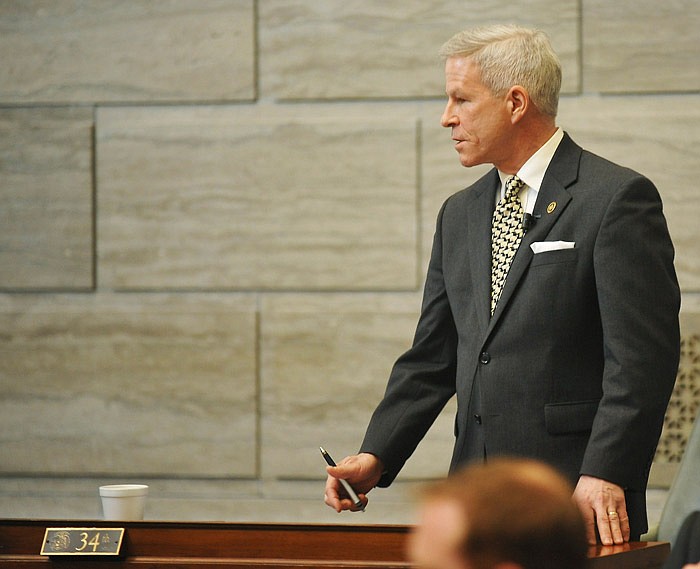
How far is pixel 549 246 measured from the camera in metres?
2.41

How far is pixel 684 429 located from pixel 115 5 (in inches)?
100

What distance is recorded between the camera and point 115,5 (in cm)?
431

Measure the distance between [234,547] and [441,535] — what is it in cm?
160

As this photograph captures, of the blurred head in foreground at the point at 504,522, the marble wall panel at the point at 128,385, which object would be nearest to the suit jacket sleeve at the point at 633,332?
the blurred head in foreground at the point at 504,522

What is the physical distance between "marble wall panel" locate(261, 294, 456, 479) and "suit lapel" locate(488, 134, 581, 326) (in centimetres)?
169

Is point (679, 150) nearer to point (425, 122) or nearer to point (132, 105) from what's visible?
point (425, 122)

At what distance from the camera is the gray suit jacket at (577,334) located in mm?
2260

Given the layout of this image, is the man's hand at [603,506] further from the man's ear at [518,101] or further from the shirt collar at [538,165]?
the man's ear at [518,101]

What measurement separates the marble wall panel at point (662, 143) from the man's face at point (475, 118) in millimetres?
1524

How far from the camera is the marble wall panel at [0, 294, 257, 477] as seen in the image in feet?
13.9

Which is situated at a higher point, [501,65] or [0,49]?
[0,49]

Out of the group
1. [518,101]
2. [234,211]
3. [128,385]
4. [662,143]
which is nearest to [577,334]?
[518,101]

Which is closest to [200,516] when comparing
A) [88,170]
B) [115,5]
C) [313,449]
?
[313,449]

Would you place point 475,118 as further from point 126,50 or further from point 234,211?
point 126,50
